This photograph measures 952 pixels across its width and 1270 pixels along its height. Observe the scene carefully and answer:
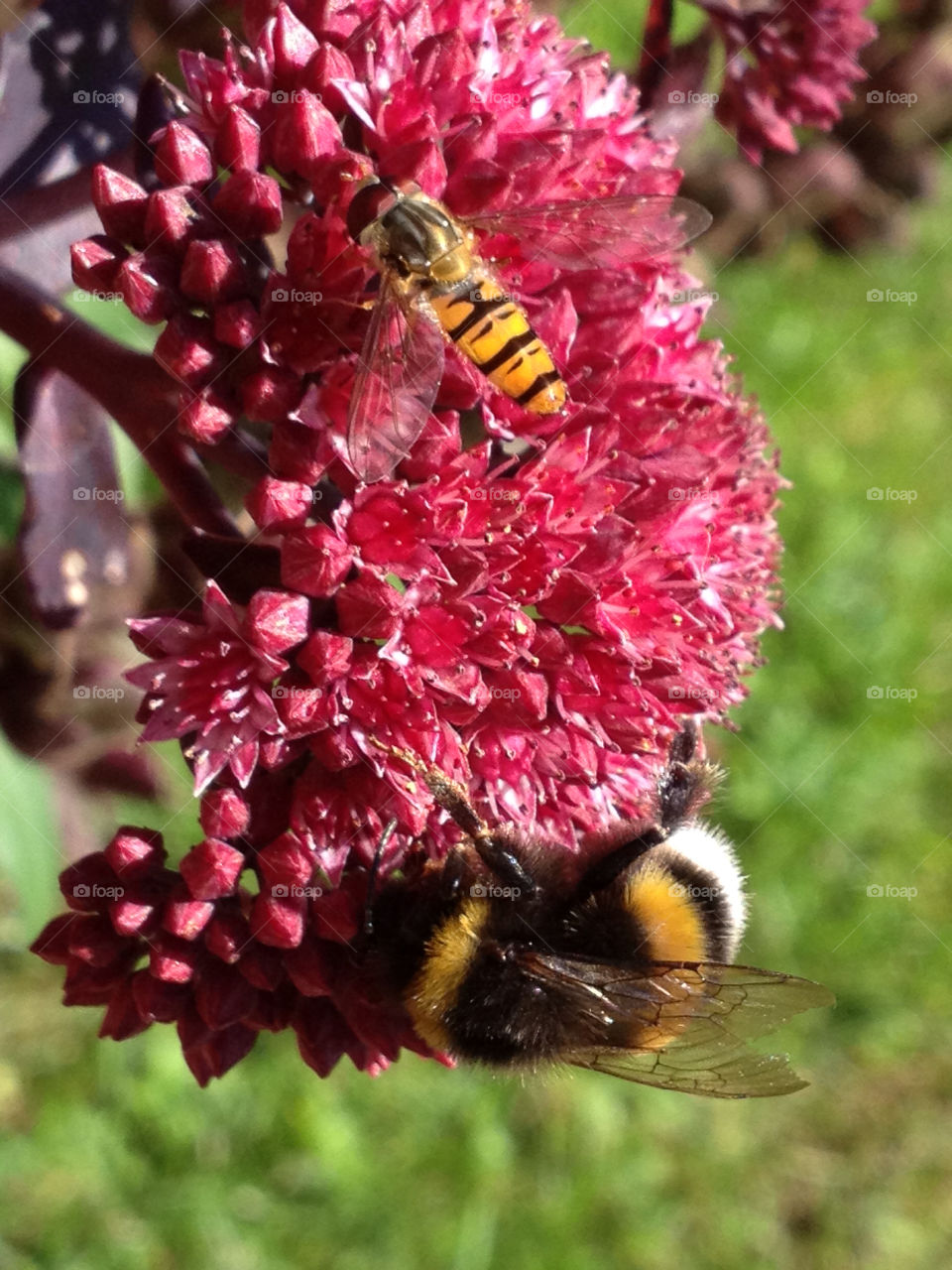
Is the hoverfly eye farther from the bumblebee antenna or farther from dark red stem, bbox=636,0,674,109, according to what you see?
dark red stem, bbox=636,0,674,109

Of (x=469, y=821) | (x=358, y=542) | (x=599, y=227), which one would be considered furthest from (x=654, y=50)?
(x=469, y=821)

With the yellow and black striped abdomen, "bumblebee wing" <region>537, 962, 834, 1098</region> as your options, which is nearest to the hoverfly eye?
the yellow and black striped abdomen

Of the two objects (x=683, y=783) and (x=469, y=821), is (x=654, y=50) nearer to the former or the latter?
(x=683, y=783)

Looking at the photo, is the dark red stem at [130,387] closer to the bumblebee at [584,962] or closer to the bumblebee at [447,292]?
the bumblebee at [447,292]

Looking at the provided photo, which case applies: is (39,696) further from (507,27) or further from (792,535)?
(792,535)

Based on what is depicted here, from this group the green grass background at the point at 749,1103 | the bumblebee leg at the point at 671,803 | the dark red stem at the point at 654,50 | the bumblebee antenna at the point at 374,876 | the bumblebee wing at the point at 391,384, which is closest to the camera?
the bumblebee wing at the point at 391,384

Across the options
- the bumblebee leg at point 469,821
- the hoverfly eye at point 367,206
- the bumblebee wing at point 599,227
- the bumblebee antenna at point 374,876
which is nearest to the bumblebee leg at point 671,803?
the bumblebee leg at point 469,821
